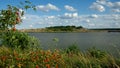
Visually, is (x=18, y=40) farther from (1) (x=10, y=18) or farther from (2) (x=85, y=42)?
(2) (x=85, y=42)

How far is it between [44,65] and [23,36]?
5.24 meters

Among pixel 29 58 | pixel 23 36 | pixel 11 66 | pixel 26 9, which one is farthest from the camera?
pixel 26 9

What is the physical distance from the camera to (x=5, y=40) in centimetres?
1266

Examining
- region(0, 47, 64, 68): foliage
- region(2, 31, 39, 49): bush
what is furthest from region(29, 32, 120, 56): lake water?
region(2, 31, 39, 49): bush

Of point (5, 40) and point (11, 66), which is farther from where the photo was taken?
point (5, 40)

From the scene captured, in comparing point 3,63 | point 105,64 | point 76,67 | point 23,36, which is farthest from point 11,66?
point 23,36

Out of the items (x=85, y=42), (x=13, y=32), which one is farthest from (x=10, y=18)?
(x=85, y=42)

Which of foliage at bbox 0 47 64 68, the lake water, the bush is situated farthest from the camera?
the lake water

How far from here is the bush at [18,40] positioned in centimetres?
1238

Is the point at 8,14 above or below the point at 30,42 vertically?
above

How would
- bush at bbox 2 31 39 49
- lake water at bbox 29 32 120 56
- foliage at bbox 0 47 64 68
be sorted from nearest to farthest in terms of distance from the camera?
foliage at bbox 0 47 64 68
bush at bbox 2 31 39 49
lake water at bbox 29 32 120 56

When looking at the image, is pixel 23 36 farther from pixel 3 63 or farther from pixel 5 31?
pixel 3 63

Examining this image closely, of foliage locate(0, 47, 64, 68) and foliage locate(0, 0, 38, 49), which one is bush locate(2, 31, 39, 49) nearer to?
foliage locate(0, 0, 38, 49)

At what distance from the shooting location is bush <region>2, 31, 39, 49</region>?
12383 mm
